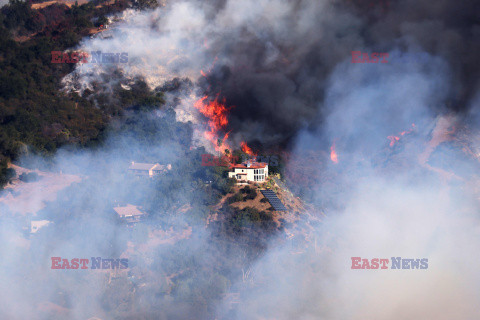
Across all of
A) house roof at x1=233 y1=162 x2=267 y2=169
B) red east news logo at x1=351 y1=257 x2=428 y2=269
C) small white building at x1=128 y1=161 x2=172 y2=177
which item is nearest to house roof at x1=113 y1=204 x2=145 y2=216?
small white building at x1=128 y1=161 x2=172 y2=177

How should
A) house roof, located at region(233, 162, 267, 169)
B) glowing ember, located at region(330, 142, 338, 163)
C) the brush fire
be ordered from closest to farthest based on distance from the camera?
1. the brush fire
2. house roof, located at region(233, 162, 267, 169)
3. glowing ember, located at region(330, 142, 338, 163)

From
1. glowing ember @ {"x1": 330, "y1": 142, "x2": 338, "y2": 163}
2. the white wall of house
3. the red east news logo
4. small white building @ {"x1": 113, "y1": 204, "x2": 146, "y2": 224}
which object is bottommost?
the red east news logo

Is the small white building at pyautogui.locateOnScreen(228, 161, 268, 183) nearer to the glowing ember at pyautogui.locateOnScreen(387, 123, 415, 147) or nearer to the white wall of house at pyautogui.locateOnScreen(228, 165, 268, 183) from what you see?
the white wall of house at pyautogui.locateOnScreen(228, 165, 268, 183)

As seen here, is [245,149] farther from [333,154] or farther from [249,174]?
[333,154]

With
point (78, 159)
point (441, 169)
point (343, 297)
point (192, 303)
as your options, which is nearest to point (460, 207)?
point (441, 169)

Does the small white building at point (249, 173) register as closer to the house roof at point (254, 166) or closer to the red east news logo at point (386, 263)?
the house roof at point (254, 166)

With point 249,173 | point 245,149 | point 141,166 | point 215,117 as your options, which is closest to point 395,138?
point 245,149
